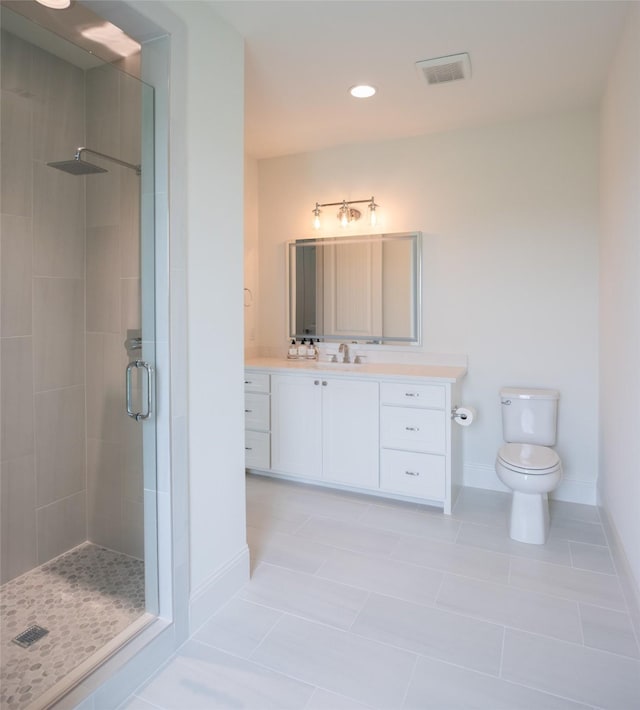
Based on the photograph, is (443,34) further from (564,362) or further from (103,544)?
(103,544)

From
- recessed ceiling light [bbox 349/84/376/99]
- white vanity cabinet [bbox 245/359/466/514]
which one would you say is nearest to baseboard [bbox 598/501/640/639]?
white vanity cabinet [bbox 245/359/466/514]

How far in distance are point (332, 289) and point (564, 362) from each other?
1680mm

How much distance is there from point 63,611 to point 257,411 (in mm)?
1798

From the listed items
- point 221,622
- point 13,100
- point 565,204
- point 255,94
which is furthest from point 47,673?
point 565,204

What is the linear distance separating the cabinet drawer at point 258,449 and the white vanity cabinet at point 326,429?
0.18 feet

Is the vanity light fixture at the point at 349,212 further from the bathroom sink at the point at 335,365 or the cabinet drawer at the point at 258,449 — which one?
the cabinet drawer at the point at 258,449

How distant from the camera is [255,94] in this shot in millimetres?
2801

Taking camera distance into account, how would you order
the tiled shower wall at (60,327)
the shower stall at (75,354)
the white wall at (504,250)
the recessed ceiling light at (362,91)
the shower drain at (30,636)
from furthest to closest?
the white wall at (504,250), the recessed ceiling light at (362,91), the tiled shower wall at (60,327), the shower stall at (75,354), the shower drain at (30,636)

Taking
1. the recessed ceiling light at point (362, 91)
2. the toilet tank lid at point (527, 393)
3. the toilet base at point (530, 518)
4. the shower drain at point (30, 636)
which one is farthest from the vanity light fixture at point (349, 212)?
the shower drain at point (30, 636)

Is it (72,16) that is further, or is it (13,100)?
(13,100)

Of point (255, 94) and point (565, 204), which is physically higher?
point (255, 94)

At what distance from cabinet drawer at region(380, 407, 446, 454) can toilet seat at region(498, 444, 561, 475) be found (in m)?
0.38

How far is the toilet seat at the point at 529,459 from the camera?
258 centimetres

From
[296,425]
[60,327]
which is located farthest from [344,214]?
[60,327]
